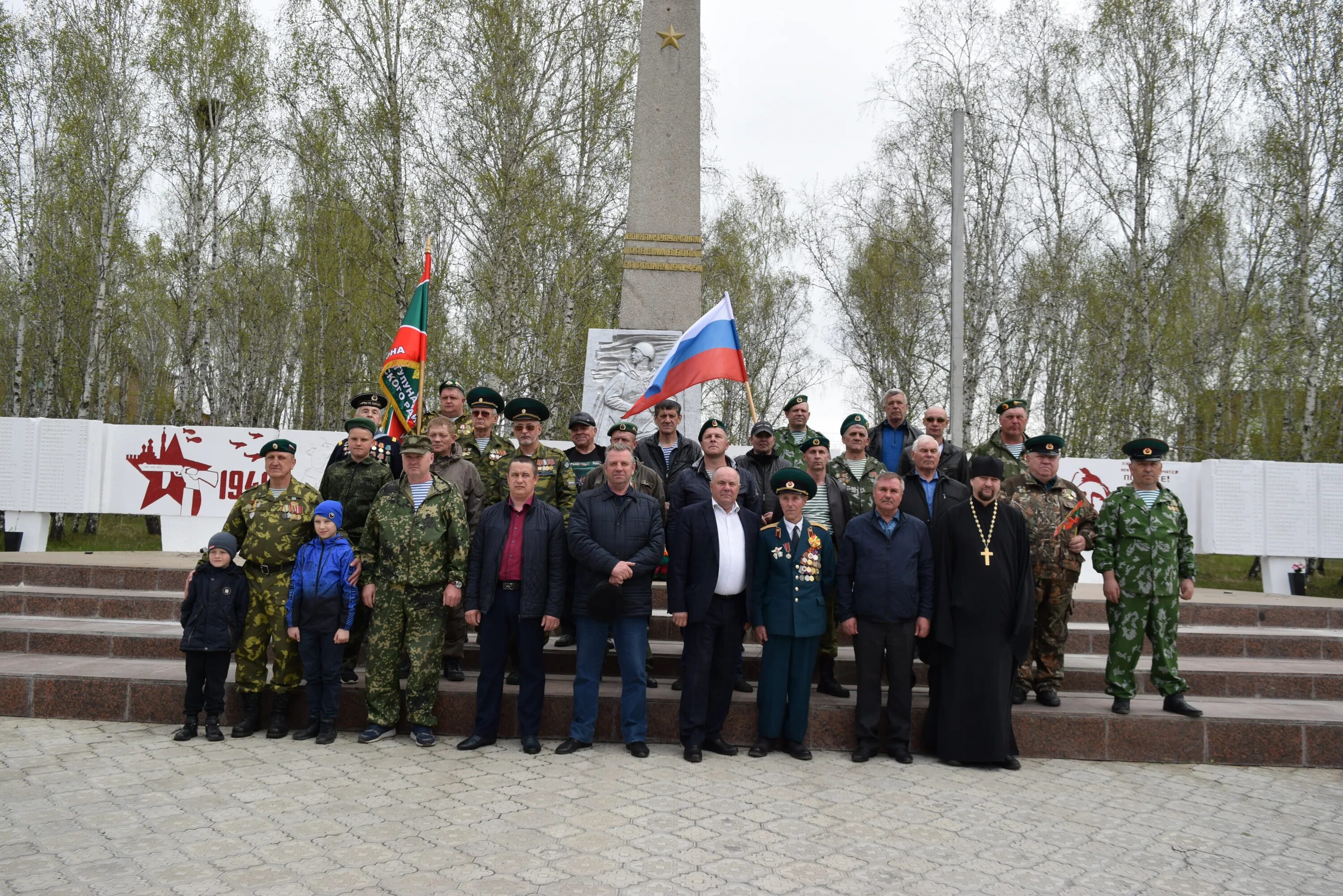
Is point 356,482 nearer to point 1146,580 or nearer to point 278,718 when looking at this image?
point 278,718

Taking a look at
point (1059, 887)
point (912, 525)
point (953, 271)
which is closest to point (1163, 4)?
point (953, 271)

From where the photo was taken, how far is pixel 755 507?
5695mm

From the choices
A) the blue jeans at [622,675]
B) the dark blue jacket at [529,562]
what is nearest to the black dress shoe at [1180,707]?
the blue jeans at [622,675]

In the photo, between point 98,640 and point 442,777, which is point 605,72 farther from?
point 442,777

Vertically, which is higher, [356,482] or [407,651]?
[356,482]

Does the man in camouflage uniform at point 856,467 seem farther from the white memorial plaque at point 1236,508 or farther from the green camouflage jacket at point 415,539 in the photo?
the white memorial plaque at point 1236,508

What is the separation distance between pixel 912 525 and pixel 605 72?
1357 centimetres

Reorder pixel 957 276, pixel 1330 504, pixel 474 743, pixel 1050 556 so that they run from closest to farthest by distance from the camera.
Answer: pixel 474 743 → pixel 1050 556 → pixel 1330 504 → pixel 957 276

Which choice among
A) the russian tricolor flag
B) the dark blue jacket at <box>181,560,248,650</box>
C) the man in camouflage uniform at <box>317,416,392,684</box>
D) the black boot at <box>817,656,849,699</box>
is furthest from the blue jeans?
the dark blue jacket at <box>181,560,248,650</box>

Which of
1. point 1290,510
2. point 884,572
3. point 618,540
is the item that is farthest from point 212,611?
point 1290,510

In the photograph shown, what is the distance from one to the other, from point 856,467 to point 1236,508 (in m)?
6.40

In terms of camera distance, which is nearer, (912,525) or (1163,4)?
(912,525)

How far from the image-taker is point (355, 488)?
5684mm

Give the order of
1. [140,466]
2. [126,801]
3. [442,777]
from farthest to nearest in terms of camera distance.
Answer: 1. [140,466]
2. [442,777]
3. [126,801]
